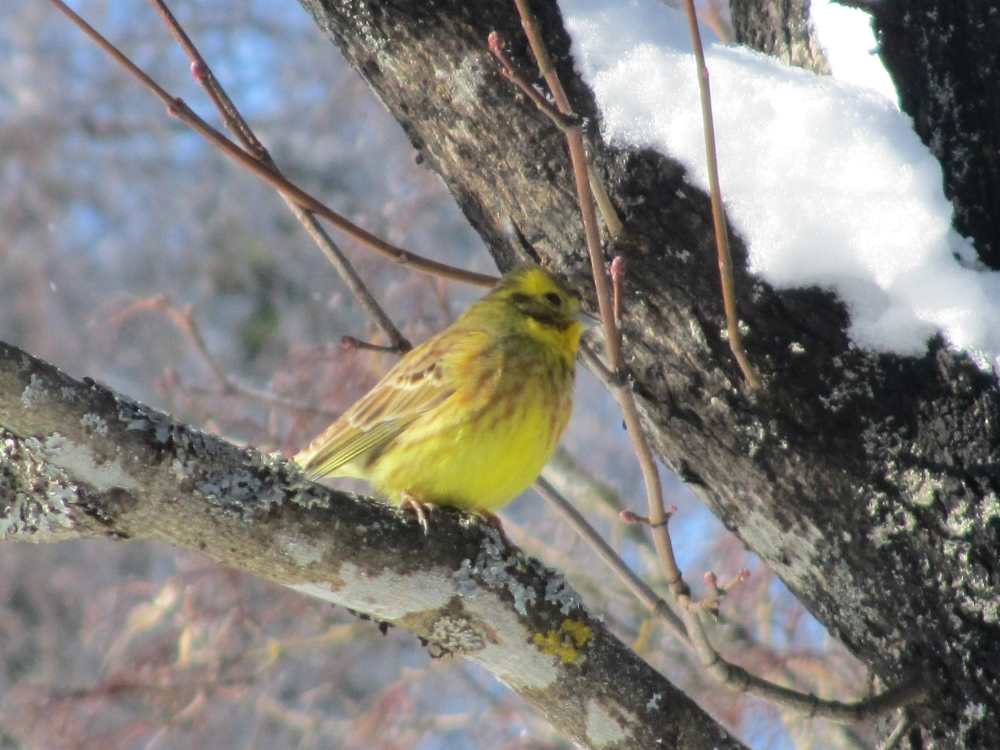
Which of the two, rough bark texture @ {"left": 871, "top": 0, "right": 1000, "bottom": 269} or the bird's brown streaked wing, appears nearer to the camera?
rough bark texture @ {"left": 871, "top": 0, "right": 1000, "bottom": 269}

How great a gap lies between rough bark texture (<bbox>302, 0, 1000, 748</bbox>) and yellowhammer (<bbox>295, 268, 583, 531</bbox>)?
0.53 meters

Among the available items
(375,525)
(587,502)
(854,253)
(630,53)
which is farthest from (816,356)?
(587,502)

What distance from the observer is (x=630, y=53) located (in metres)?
2.70

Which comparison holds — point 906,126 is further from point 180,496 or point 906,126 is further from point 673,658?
point 673,658

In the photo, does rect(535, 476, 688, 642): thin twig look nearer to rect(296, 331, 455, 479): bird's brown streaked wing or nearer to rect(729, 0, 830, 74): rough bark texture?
rect(296, 331, 455, 479): bird's brown streaked wing

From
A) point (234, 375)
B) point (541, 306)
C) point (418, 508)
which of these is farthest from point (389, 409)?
point (234, 375)

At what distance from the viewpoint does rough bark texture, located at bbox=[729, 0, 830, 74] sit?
3.00 m

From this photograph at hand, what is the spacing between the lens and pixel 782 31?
3123 mm

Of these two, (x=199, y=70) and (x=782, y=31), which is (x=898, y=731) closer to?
(x=782, y=31)

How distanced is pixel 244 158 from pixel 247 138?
15.0 inches

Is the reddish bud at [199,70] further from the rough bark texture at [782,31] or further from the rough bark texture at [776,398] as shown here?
A: the rough bark texture at [782,31]

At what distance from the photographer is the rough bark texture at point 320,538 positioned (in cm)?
218

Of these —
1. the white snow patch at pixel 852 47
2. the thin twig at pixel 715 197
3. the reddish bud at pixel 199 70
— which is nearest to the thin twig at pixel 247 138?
the reddish bud at pixel 199 70

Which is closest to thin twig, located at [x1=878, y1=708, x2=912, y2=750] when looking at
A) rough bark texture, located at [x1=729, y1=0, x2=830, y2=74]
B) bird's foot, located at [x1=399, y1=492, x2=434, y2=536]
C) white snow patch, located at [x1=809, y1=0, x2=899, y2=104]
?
bird's foot, located at [x1=399, y1=492, x2=434, y2=536]
